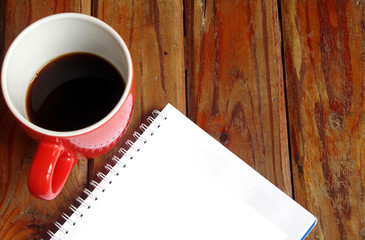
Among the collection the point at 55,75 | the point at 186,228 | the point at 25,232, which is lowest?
the point at 25,232

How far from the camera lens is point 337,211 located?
2.03ft

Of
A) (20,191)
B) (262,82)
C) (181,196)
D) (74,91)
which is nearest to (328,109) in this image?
(262,82)

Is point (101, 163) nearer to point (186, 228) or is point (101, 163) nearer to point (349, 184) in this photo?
point (186, 228)

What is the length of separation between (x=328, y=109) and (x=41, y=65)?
0.48 meters

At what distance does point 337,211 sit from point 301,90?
0.21m

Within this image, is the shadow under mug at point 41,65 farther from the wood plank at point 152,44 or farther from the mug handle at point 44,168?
the wood plank at point 152,44

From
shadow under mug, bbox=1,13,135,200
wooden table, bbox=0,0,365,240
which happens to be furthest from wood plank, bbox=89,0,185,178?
shadow under mug, bbox=1,13,135,200

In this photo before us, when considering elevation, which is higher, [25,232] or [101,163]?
[101,163]

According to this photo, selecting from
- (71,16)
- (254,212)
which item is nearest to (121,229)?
(254,212)

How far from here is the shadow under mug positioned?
437mm

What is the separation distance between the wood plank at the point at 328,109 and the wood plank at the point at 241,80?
0.09 ft

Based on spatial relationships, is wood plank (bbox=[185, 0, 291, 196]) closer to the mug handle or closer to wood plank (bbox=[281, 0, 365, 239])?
wood plank (bbox=[281, 0, 365, 239])

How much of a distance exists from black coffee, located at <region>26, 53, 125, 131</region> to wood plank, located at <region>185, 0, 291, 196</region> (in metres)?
0.16

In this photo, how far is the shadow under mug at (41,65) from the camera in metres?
0.44
